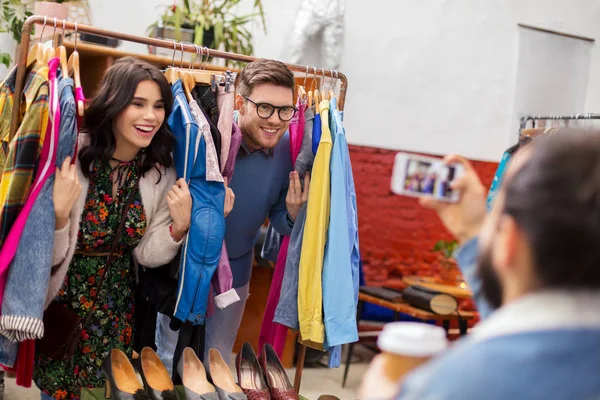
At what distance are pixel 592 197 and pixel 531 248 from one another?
9cm

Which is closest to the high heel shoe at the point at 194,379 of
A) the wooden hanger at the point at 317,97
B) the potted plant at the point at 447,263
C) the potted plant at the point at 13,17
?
the wooden hanger at the point at 317,97

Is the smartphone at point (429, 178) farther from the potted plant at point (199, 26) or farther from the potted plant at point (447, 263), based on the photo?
the potted plant at point (447, 263)

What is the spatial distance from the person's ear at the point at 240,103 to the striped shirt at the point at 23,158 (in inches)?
31.6

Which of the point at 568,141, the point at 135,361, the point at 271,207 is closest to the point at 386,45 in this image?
the point at 271,207

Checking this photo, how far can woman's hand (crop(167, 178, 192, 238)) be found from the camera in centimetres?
267

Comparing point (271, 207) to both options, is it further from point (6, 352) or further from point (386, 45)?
point (386, 45)

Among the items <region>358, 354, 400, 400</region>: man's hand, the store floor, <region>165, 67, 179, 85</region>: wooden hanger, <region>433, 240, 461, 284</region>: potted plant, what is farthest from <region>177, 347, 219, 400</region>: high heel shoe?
<region>433, 240, 461, 284</region>: potted plant

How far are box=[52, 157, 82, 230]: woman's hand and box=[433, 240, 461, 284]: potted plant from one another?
381 centimetres

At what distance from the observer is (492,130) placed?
261 inches

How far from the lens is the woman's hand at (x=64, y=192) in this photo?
2422 millimetres

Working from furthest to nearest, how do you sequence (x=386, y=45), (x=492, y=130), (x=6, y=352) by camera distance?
(x=492, y=130) → (x=386, y=45) → (x=6, y=352)

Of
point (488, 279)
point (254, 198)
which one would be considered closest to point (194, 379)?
point (254, 198)

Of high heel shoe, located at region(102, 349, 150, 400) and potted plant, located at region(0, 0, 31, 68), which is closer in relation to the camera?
high heel shoe, located at region(102, 349, 150, 400)

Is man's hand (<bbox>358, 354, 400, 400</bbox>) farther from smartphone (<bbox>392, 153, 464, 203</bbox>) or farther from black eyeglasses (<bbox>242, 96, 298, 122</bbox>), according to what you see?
black eyeglasses (<bbox>242, 96, 298, 122</bbox>)
